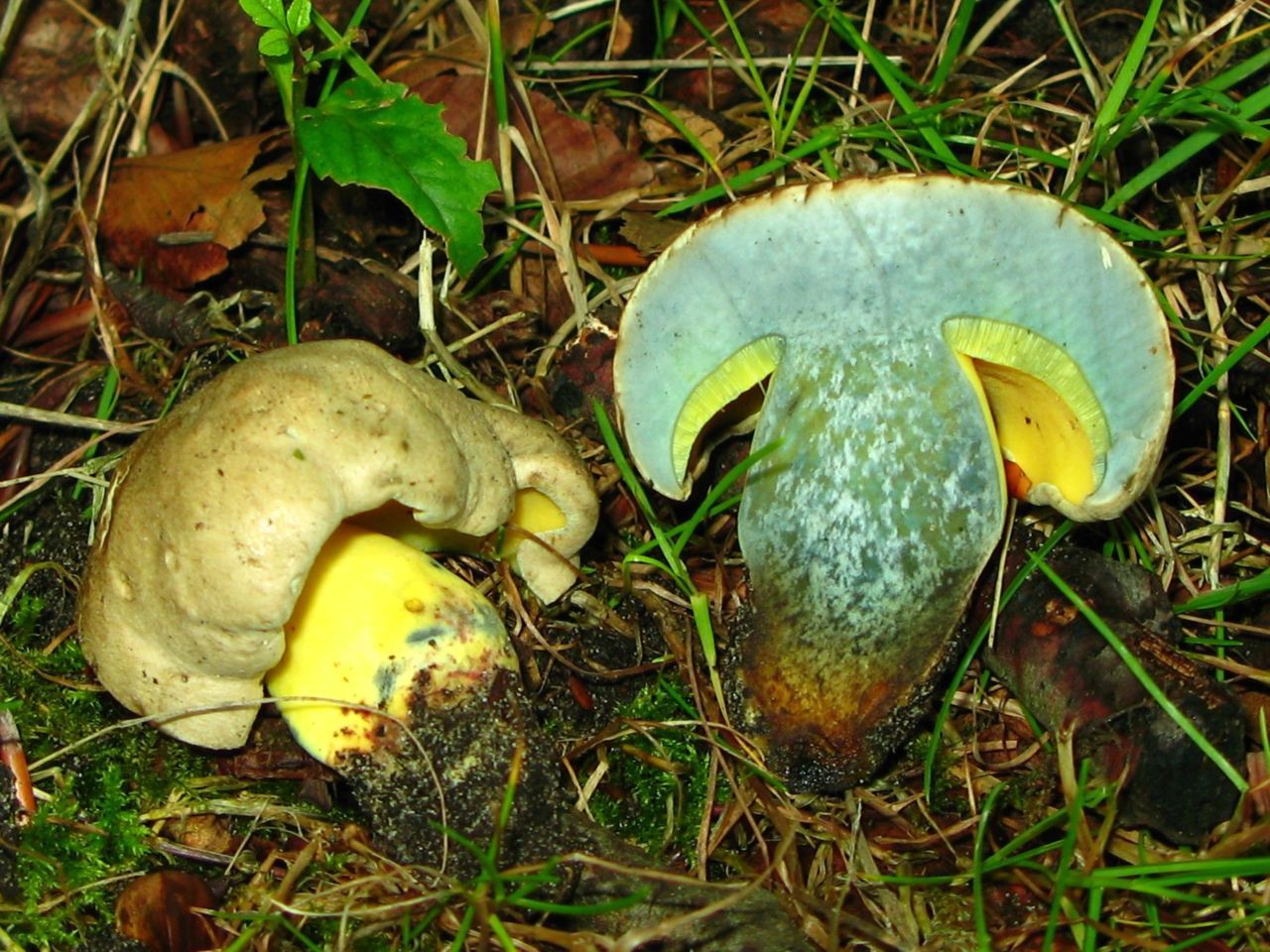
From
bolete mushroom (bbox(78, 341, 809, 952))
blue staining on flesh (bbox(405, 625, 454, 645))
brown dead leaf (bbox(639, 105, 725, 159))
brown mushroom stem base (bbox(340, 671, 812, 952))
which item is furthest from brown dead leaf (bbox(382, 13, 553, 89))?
brown mushroom stem base (bbox(340, 671, 812, 952))

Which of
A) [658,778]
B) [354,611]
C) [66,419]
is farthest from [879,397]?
[66,419]

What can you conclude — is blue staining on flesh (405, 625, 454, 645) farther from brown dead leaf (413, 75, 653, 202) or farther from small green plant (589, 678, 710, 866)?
brown dead leaf (413, 75, 653, 202)

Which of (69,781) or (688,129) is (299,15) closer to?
(688,129)

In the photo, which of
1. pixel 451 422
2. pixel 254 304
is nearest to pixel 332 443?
pixel 451 422

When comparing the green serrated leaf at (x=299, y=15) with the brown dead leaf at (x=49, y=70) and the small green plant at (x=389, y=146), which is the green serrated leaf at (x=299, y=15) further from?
the brown dead leaf at (x=49, y=70)

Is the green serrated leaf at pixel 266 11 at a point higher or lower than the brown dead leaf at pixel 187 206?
higher

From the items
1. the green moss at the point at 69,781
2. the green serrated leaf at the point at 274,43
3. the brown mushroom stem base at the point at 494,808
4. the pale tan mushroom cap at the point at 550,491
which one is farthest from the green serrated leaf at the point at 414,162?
the green moss at the point at 69,781
